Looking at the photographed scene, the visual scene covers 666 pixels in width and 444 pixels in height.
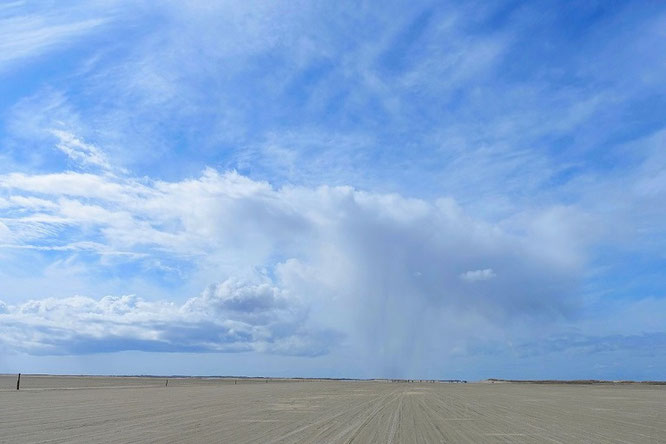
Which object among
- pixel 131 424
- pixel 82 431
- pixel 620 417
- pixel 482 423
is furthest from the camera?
pixel 620 417

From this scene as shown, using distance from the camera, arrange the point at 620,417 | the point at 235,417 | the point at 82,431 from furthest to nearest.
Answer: the point at 620,417 < the point at 235,417 < the point at 82,431

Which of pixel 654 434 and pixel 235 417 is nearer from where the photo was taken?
pixel 654 434

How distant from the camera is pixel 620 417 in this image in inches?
1099

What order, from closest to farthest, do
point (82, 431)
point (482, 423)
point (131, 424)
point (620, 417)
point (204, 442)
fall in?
point (204, 442)
point (82, 431)
point (131, 424)
point (482, 423)
point (620, 417)

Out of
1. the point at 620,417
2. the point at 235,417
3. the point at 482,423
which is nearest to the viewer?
the point at 482,423

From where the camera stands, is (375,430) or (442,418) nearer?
(375,430)

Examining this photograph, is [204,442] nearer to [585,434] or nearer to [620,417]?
[585,434]

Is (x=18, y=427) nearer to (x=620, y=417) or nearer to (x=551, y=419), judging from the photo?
(x=551, y=419)

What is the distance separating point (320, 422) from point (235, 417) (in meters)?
5.14

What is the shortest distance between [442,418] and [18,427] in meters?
18.3

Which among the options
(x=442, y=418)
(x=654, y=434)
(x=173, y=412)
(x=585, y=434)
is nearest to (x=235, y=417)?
(x=173, y=412)

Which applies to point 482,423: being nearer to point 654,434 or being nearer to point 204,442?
point 654,434

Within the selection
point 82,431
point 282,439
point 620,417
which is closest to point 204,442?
point 282,439

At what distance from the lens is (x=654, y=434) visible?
19.7 metres
